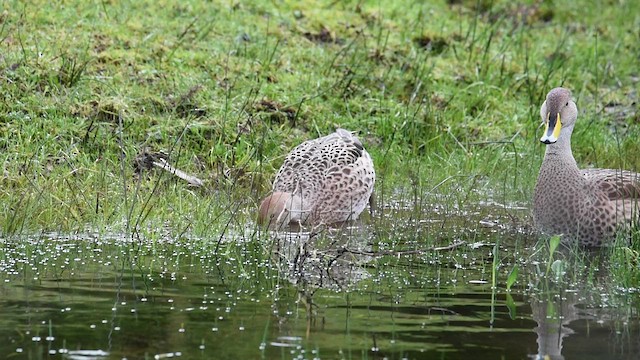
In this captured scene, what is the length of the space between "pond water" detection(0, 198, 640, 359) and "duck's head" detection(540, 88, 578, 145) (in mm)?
771

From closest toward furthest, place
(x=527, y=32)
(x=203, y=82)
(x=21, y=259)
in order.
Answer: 1. (x=21, y=259)
2. (x=203, y=82)
3. (x=527, y=32)

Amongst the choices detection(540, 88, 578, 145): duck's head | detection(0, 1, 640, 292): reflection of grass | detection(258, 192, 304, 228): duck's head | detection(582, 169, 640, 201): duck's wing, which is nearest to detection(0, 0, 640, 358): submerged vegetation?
detection(0, 1, 640, 292): reflection of grass

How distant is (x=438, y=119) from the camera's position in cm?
1122

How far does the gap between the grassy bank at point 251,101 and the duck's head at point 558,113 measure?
960 millimetres

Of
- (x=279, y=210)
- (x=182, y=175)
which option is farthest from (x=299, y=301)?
(x=182, y=175)

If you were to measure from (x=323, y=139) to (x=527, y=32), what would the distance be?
471 cm

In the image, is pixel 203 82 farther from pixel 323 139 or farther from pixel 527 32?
pixel 527 32

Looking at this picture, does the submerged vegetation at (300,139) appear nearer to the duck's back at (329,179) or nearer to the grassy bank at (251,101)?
the grassy bank at (251,101)

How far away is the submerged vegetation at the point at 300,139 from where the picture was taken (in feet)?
23.0

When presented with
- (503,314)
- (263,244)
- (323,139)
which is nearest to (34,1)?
(323,139)

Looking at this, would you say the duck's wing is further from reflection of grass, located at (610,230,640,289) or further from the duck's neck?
reflection of grass, located at (610,230,640,289)

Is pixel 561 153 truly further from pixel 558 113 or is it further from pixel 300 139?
pixel 300 139

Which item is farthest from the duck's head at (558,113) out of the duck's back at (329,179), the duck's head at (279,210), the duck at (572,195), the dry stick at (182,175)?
the dry stick at (182,175)

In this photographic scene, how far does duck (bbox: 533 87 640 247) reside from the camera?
333 inches
